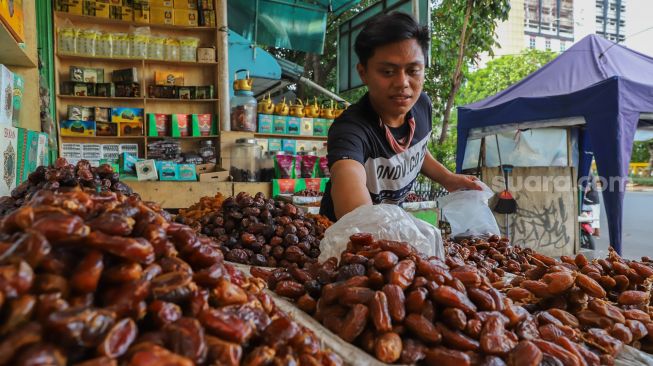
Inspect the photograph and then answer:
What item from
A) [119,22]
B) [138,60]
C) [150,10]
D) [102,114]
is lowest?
[102,114]

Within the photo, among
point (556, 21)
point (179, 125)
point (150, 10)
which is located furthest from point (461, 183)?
point (556, 21)

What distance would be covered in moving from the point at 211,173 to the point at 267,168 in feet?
2.29

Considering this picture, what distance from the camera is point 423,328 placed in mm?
911

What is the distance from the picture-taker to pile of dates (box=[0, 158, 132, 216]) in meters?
1.40

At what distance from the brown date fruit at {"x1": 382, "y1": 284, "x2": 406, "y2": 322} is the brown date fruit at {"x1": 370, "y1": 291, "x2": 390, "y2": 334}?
0.01 meters

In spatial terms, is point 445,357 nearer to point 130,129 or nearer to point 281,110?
point 281,110

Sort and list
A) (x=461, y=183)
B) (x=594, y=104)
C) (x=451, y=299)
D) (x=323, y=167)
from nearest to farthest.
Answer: (x=451, y=299)
(x=461, y=183)
(x=594, y=104)
(x=323, y=167)

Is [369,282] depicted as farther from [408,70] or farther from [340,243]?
[408,70]

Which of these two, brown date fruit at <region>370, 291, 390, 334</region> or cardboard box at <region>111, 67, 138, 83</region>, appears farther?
cardboard box at <region>111, 67, 138, 83</region>

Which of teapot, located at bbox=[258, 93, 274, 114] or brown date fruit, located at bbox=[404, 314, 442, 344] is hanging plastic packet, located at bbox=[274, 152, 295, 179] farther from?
brown date fruit, located at bbox=[404, 314, 442, 344]

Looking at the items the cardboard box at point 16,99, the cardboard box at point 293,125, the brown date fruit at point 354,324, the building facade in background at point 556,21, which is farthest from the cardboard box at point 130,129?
the building facade in background at point 556,21

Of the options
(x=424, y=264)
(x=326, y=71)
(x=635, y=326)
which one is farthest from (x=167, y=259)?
(x=326, y=71)

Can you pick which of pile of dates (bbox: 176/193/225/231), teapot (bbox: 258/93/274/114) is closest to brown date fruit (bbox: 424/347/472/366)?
pile of dates (bbox: 176/193/225/231)

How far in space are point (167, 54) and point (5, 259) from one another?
17.7 feet
